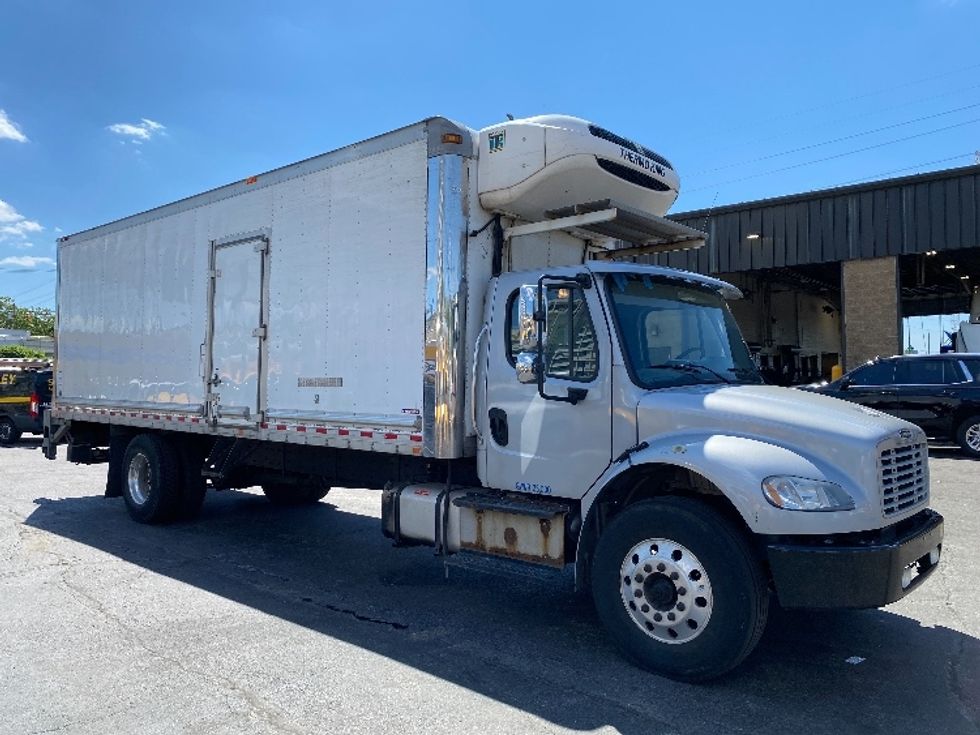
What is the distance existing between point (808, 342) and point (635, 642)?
33.3 m

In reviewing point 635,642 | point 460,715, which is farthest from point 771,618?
point 460,715

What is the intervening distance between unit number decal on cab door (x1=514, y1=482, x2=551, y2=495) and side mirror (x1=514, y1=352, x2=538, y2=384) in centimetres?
72

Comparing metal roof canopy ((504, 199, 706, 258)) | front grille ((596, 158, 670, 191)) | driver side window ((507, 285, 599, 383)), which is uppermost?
front grille ((596, 158, 670, 191))

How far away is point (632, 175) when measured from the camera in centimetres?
607

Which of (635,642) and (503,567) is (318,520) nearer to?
(503,567)

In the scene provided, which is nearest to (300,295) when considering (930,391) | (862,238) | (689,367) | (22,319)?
(689,367)

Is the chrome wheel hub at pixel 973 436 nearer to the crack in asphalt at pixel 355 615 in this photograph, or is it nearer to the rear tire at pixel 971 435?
the rear tire at pixel 971 435

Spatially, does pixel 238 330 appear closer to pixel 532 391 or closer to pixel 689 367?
pixel 532 391

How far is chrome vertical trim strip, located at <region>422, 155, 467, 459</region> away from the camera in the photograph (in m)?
5.56

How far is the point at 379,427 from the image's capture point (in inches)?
237

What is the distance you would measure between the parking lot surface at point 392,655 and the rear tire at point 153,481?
1119mm

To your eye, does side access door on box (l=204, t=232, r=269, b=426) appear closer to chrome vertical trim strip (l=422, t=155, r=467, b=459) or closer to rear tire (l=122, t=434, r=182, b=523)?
rear tire (l=122, t=434, r=182, b=523)

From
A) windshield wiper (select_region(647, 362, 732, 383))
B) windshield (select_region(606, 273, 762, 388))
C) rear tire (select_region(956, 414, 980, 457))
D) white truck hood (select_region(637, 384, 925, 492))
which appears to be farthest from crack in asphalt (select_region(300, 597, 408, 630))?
rear tire (select_region(956, 414, 980, 457))

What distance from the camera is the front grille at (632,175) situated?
580 cm
